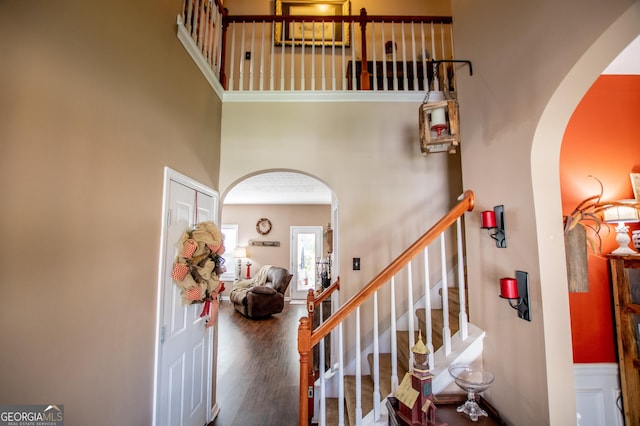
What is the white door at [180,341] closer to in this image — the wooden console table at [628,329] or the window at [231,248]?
the wooden console table at [628,329]

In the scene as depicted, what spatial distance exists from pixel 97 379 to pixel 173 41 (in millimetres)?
2107

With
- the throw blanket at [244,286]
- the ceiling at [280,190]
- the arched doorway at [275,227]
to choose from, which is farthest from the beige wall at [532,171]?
the arched doorway at [275,227]

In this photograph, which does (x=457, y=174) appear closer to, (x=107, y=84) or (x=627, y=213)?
(x=627, y=213)

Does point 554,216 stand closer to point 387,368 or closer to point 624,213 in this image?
point 624,213

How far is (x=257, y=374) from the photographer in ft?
11.6

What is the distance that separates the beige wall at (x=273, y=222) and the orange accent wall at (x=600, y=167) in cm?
655

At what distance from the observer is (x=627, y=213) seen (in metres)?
1.83

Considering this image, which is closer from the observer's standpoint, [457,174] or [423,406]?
[423,406]

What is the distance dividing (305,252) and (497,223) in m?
6.99

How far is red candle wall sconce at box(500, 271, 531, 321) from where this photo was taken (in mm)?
1341

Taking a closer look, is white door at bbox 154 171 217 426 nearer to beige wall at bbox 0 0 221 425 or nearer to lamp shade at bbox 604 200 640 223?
beige wall at bbox 0 0 221 425

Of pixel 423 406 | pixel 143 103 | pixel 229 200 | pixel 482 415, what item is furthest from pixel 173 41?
pixel 229 200

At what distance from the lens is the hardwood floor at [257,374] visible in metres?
2.71

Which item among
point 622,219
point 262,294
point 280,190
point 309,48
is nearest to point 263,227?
point 280,190
